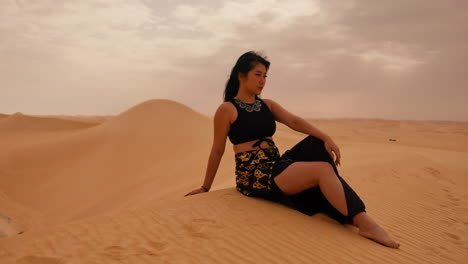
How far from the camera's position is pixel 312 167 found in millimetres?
3748

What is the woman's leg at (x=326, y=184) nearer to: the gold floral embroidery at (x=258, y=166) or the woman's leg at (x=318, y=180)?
the woman's leg at (x=318, y=180)

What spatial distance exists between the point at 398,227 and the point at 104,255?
387 cm

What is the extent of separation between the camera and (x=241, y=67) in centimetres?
432

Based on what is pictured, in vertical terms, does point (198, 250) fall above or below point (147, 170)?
above

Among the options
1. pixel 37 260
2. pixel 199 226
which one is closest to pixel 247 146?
pixel 199 226

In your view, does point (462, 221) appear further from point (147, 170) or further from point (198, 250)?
point (147, 170)

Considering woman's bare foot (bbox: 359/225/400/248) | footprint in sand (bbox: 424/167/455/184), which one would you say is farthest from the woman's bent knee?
footprint in sand (bbox: 424/167/455/184)

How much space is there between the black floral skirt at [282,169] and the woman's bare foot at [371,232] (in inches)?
3.2

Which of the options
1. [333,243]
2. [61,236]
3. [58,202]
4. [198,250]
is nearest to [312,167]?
[333,243]

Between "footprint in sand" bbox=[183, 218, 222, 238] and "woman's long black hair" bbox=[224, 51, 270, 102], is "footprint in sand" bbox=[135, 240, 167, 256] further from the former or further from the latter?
"woman's long black hair" bbox=[224, 51, 270, 102]

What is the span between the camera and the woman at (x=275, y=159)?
3771 millimetres

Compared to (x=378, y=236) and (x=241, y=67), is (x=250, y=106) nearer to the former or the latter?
(x=241, y=67)

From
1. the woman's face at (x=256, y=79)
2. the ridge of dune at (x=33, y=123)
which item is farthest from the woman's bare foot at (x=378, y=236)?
the ridge of dune at (x=33, y=123)

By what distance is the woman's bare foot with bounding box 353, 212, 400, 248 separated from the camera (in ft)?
12.3
